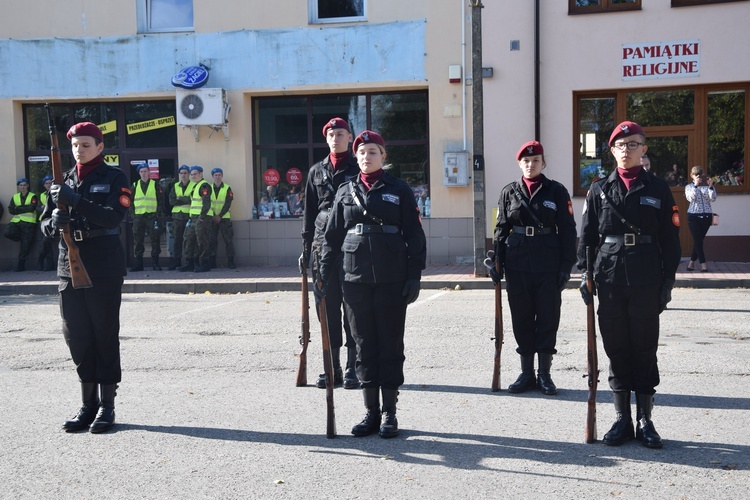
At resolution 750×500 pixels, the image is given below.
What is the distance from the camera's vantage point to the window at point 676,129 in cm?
1698

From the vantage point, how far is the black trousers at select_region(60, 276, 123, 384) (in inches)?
238

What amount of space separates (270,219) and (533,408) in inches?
513

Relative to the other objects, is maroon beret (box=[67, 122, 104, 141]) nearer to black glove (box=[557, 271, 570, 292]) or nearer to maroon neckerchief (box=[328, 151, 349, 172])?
maroon neckerchief (box=[328, 151, 349, 172])

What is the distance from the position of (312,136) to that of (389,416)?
1363 centimetres

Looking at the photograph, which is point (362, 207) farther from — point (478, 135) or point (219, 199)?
point (219, 199)

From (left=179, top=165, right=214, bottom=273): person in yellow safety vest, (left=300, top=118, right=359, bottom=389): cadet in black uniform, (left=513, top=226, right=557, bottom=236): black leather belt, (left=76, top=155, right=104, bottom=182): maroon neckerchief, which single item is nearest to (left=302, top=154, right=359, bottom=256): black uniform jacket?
(left=300, top=118, right=359, bottom=389): cadet in black uniform

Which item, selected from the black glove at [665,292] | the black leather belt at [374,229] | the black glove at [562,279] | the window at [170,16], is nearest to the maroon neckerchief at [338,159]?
the black leather belt at [374,229]

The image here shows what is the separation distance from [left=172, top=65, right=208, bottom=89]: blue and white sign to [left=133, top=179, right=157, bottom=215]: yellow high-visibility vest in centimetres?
213

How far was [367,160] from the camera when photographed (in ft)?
19.1

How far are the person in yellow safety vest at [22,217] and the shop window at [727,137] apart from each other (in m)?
14.2

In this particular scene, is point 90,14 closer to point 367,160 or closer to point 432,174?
point 432,174

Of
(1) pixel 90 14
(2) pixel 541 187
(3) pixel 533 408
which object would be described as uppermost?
(1) pixel 90 14

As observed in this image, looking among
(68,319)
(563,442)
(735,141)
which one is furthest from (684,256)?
(68,319)

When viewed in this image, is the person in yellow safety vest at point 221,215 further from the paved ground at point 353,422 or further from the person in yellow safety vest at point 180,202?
the paved ground at point 353,422
